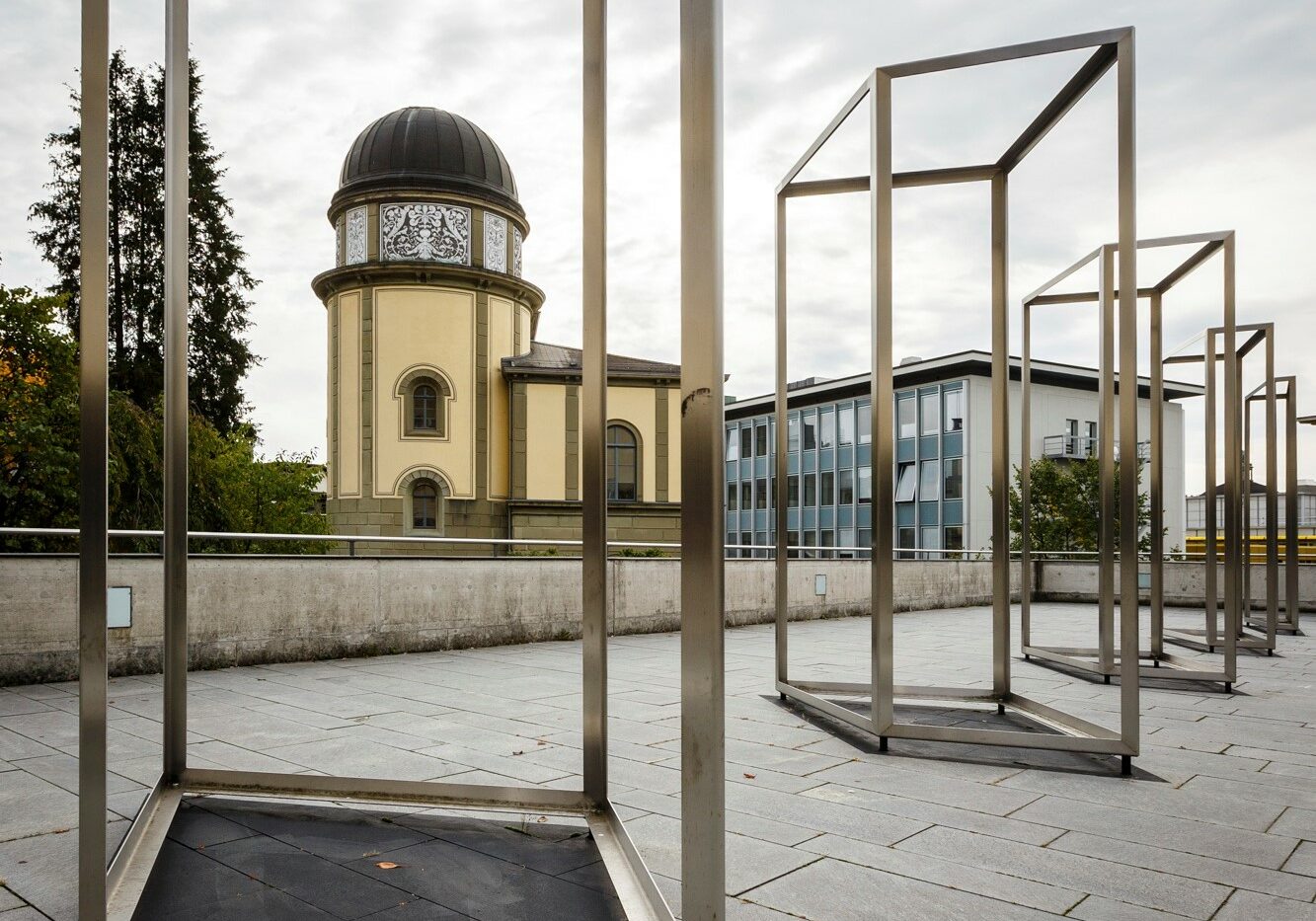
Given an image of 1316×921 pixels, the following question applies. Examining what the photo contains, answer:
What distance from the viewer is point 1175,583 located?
1645 centimetres

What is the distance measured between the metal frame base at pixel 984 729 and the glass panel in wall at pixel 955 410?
101ft

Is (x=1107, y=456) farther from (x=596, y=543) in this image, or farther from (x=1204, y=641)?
(x=1204, y=641)

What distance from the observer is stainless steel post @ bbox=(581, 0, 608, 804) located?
383cm

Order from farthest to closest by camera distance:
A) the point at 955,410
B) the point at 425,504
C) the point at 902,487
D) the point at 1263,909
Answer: the point at 955,410
the point at 425,504
the point at 902,487
the point at 1263,909

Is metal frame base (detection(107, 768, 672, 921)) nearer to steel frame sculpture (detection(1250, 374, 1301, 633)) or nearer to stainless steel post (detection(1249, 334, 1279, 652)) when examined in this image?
stainless steel post (detection(1249, 334, 1279, 652))

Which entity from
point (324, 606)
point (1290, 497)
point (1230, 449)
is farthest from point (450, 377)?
point (1230, 449)

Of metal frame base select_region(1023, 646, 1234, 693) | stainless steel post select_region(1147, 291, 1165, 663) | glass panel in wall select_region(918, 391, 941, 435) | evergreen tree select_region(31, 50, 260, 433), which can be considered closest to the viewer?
metal frame base select_region(1023, 646, 1234, 693)

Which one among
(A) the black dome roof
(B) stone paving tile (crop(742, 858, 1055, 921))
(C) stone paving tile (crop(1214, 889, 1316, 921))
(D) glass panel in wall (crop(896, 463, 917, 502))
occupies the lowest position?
(C) stone paving tile (crop(1214, 889, 1316, 921))

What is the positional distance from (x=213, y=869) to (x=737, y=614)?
9.68 m

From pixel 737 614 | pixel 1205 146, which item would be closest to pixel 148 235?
pixel 737 614

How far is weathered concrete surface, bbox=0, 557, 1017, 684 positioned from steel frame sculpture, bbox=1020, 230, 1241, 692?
425 cm

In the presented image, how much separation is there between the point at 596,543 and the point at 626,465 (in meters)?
27.2

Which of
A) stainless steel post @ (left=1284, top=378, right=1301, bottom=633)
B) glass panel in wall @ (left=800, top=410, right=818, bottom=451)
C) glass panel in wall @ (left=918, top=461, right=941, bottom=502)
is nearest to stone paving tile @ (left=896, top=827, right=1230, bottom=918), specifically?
glass panel in wall @ (left=800, top=410, right=818, bottom=451)

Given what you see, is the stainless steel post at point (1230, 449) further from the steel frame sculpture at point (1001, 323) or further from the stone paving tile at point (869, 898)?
the stone paving tile at point (869, 898)
